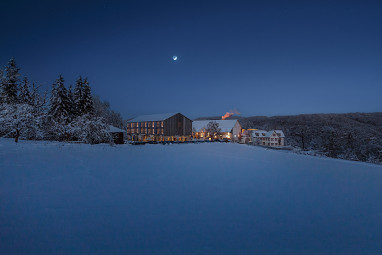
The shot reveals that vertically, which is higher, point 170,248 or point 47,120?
point 47,120

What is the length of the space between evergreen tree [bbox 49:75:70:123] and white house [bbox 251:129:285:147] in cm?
5303

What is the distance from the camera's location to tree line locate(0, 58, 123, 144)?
2669cm

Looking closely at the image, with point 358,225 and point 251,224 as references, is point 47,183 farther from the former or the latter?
point 358,225

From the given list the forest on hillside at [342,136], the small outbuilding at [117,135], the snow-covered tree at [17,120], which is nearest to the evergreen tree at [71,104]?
the small outbuilding at [117,135]

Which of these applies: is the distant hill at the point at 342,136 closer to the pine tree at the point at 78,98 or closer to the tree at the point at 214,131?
the tree at the point at 214,131

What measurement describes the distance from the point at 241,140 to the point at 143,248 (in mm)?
64985

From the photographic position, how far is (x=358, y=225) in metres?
4.79

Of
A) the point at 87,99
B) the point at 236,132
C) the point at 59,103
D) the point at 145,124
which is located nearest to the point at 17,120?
the point at 59,103

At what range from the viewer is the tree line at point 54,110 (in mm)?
26692

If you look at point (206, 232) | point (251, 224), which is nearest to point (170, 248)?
point (206, 232)

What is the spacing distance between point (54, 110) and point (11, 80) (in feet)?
31.1

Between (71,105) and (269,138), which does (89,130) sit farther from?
(269,138)

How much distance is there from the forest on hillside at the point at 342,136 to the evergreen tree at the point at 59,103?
50898 mm

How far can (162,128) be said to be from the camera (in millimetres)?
50906
